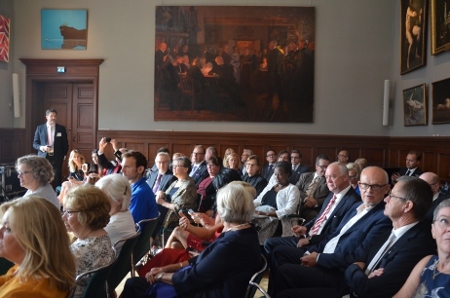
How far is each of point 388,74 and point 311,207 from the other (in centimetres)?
669

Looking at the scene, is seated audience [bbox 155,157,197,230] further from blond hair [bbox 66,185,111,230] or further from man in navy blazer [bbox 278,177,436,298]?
blond hair [bbox 66,185,111,230]

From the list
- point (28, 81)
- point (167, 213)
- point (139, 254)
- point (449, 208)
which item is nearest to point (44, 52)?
point (28, 81)

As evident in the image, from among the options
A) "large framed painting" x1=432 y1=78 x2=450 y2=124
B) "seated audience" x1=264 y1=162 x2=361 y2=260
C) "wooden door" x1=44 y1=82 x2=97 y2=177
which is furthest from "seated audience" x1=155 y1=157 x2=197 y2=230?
"wooden door" x1=44 y1=82 x2=97 y2=177

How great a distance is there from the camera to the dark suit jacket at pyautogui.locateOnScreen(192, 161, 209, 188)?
23.4 feet

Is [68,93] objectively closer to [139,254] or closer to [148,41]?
[148,41]

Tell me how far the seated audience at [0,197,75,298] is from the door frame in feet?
33.5

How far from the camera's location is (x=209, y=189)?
20.6 feet

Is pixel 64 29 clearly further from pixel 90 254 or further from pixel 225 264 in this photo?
pixel 225 264

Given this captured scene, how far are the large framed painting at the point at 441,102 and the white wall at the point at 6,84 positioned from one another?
9789mm

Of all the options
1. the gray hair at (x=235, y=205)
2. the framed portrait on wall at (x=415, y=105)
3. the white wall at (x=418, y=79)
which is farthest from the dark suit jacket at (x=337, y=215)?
the framed portrait on wall at (x=415, y=105)

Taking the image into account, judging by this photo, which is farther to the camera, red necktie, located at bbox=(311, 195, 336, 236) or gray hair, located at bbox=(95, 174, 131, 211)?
red necktie, located at bbox=(311, 195, 336, 236)

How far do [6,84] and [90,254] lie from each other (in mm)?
10383

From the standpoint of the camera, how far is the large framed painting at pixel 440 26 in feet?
24.6

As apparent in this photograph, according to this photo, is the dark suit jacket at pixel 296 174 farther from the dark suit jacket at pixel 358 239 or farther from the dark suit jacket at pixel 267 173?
the dark suit jacket at pixel 358 239
